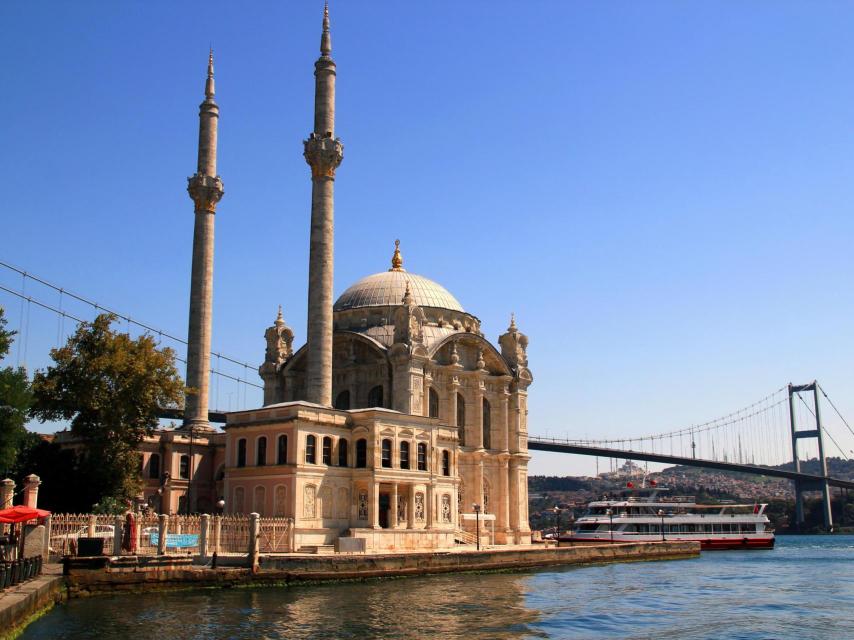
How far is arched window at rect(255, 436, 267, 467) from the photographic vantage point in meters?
41.1

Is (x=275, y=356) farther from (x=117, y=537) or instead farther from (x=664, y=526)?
(x=664, y=526)

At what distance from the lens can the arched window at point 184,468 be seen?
46.7 meters

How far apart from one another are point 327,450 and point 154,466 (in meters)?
10.0

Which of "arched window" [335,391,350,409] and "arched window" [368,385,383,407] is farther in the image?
"arched window" [335,391,350,409]

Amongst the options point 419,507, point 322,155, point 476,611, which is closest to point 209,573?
point 476,611

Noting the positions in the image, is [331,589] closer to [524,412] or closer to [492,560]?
[492,560]

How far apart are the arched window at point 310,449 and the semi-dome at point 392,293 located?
18332 mm

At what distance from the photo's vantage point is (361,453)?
140 feet

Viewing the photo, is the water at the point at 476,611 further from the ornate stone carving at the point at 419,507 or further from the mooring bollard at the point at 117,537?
the ornate stone carving at the point at 419,507

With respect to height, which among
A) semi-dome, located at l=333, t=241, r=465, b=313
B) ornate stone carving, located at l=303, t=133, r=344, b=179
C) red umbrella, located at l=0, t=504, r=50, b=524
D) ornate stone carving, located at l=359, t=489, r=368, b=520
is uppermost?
ornate stone carving, located at l=303, t=133, r=344, b=179

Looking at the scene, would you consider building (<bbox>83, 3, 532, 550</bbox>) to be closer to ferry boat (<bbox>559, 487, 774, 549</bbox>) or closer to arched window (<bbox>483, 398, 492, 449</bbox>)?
arched window (<bbox>483, 398, 492, 449</bbox>)

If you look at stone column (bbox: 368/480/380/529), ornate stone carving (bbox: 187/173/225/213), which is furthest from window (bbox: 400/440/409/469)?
ornate stone carving (bbox: 187/173/225/213)

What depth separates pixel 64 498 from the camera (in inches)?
1540

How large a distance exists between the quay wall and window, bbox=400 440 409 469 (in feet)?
17.5
